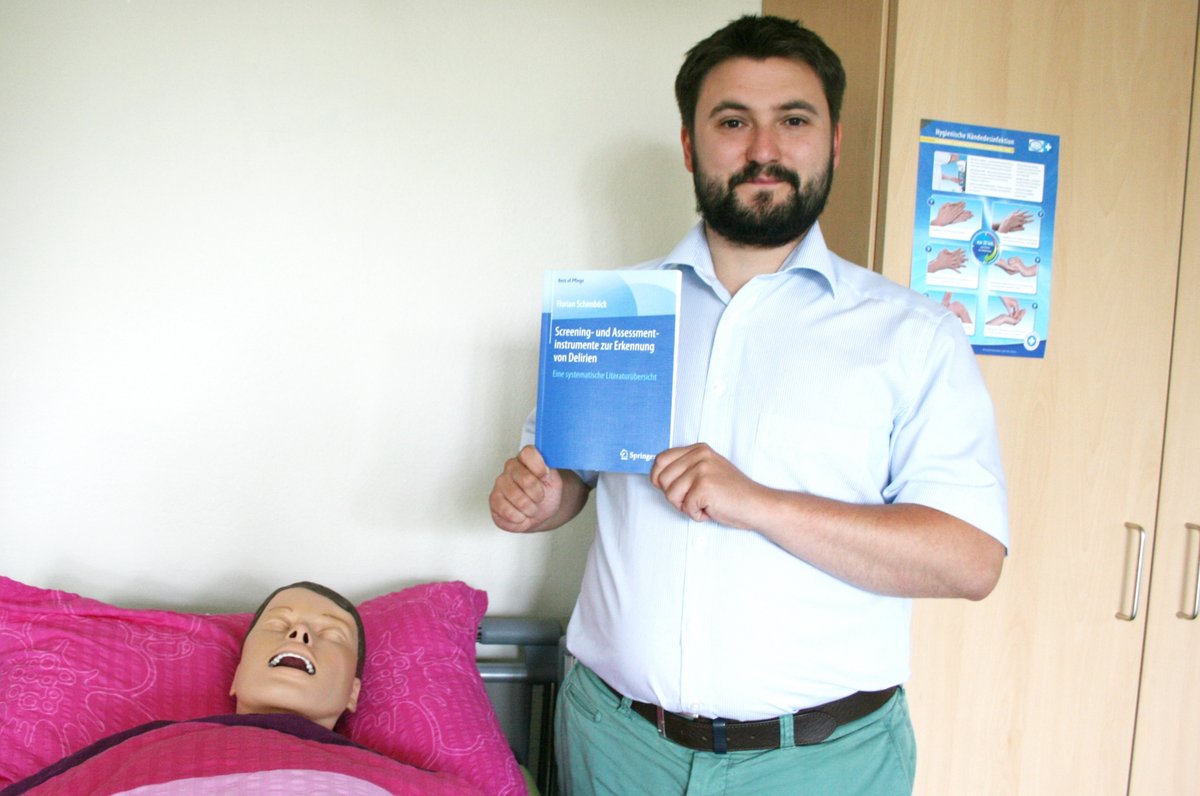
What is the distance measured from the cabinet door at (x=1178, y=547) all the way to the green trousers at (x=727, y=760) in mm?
751

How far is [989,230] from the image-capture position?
167 centimetres

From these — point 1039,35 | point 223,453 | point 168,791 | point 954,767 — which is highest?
point 1039,35

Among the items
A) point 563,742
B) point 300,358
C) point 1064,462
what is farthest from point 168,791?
point 1064,462

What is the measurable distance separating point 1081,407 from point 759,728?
963 mm

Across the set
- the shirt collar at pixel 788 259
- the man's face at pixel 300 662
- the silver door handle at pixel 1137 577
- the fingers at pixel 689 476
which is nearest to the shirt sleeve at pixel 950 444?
the shirt collar at pixel 788 259

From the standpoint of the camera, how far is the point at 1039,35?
168 centimetres

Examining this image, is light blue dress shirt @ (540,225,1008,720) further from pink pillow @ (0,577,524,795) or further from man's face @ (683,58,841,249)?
pink pillow @ (0,577,524,795)

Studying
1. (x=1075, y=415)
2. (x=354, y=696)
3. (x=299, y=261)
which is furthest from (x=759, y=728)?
(x=299, y=261)

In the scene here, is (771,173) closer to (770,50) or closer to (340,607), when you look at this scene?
(770,50)

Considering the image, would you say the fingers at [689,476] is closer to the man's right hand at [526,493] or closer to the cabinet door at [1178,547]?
the man's right hand at [526,493]

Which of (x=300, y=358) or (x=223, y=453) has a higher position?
(x=300, y=358)

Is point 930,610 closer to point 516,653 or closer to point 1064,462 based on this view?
point 1064,462

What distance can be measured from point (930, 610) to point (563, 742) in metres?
0.73

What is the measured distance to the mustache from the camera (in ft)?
4.54
